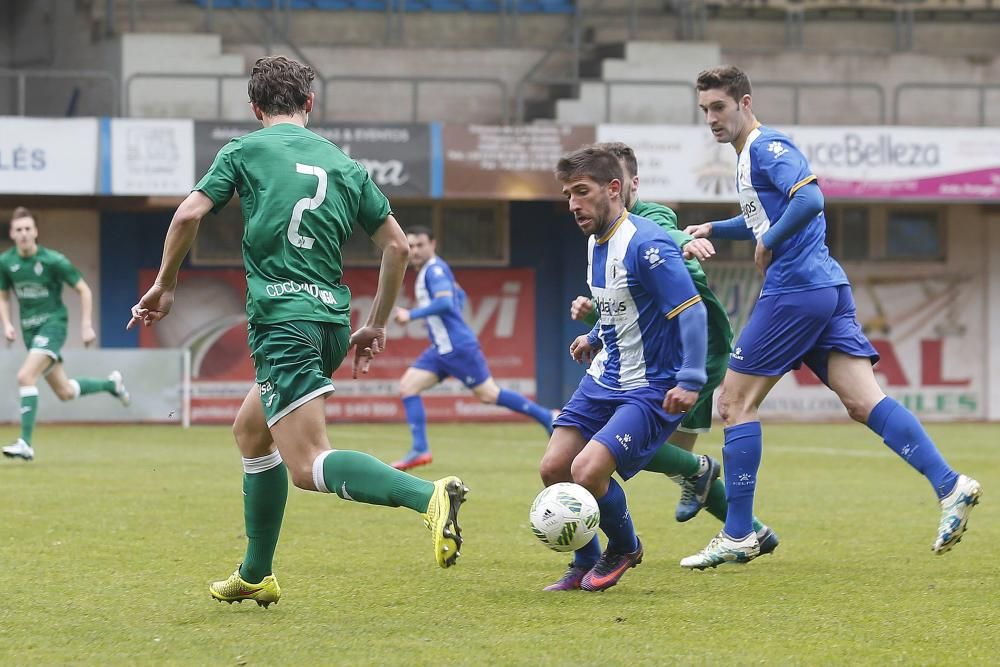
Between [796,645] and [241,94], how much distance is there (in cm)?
1799

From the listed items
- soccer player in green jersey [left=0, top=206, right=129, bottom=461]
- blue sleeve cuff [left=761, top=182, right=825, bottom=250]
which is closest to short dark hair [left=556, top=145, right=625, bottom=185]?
blue sleeve cuff [left=761, top=182, right=825, bottom=250]

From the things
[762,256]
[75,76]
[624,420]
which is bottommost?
[624,420]

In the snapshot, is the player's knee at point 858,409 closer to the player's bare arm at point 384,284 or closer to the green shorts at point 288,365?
the player's bare arm at point 384,284

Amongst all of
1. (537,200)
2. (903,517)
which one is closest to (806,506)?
(903,517)

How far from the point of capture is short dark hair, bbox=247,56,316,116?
6.03m

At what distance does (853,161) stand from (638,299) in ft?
52.8

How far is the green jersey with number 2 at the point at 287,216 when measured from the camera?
589 cm

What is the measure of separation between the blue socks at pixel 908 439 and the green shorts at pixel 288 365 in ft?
9.19

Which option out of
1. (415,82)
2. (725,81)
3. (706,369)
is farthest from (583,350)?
(415,82)

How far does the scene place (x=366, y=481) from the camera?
5.73m

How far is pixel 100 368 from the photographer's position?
21.1 meters

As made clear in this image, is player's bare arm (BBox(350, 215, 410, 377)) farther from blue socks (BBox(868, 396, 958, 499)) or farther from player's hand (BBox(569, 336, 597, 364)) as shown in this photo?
blue socks (BBox(868, 396, 958, 499))

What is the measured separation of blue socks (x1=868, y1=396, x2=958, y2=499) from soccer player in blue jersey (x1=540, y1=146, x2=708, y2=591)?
1.25 meters

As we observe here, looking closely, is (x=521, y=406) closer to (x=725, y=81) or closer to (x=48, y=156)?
(x=725, y=81)
